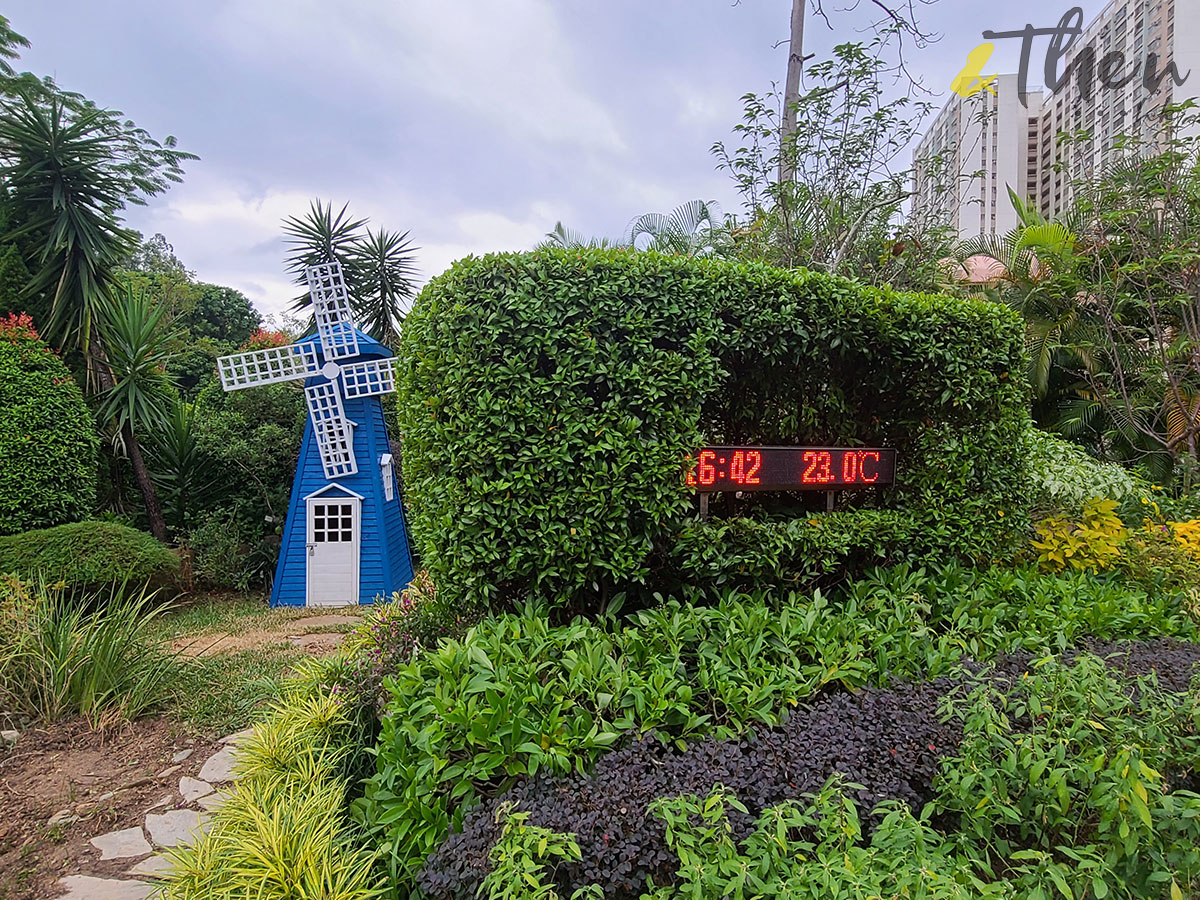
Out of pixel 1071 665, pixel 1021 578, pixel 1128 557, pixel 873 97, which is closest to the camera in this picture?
pixel 1071 665

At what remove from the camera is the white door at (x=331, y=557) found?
7.93 metres

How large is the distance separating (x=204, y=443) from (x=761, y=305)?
8.45 metres

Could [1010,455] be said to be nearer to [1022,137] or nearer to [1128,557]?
Answer: [1128,557]

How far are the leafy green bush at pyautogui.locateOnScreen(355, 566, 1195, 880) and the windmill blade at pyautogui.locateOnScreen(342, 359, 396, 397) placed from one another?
5.77m

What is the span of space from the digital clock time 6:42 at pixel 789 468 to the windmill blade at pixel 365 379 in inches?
226

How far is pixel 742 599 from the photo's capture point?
10.8 feet

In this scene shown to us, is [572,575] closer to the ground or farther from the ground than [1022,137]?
closer to the ground

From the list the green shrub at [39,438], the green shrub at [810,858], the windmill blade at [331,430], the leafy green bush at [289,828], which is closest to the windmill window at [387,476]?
the windmill blade at [331,430]

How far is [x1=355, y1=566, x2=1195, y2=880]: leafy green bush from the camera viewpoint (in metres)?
2.03

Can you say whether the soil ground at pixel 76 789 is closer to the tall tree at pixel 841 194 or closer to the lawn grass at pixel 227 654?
the lawn grass at pixel 227 654

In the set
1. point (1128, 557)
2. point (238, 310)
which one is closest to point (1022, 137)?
point (1128, 557)

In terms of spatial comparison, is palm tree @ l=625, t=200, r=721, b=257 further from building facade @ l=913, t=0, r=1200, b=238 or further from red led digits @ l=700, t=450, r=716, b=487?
red led digits @ l=700, t=450, r=716, b=487

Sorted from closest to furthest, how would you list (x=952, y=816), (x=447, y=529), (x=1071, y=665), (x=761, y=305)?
(x=952, y=816) < (x=1071, y=665) < (x=447, y=529) < (x=761, y=305)

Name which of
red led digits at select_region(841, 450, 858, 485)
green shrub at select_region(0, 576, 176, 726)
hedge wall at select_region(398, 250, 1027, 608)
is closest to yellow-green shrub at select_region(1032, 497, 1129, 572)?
hedge wall at select_region(398, 250, 1027, 608)
